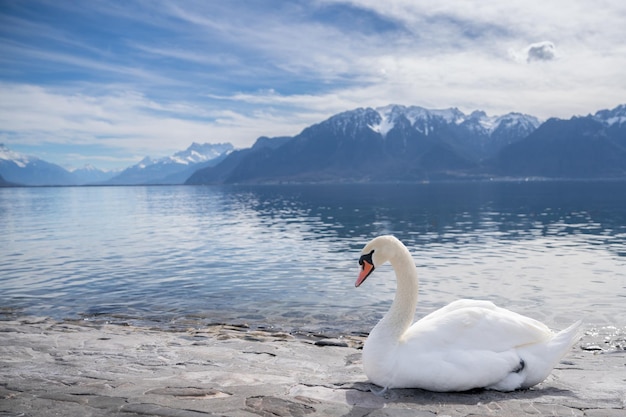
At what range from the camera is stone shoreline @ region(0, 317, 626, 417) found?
6535mm

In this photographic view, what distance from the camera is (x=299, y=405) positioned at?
6668 millimetres

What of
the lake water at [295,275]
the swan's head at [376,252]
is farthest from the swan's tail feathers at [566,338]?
the lake water at [295,275]

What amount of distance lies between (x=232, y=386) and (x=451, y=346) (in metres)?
2.98

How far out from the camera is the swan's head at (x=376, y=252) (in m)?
7.55

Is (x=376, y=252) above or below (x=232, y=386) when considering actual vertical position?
above

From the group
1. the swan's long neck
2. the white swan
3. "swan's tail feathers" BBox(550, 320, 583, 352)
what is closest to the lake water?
the swan's long neck

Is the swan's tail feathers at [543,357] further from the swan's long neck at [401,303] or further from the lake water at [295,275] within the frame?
the lake water at [295,275]

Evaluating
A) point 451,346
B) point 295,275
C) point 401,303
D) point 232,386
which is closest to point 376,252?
point 401,303

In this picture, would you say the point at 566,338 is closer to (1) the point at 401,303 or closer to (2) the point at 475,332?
(2) the point at 475,332

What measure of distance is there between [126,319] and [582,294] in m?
17.1

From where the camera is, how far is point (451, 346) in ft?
24.3

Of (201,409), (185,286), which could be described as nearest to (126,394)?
(201,409)

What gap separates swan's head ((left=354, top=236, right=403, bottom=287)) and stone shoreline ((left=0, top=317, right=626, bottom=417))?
1655 mm

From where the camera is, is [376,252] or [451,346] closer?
[451,346]
